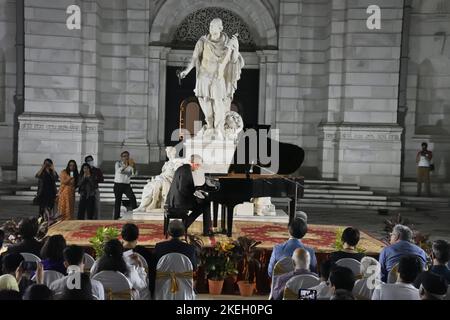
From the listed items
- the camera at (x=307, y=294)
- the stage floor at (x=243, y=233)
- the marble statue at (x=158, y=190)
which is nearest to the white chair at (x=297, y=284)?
the camera at (x=307, y=294)

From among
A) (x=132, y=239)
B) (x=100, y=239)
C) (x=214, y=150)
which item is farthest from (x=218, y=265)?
(x=214, y=150)

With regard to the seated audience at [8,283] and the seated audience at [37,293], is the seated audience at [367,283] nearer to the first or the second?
the seated audience at [37,293]

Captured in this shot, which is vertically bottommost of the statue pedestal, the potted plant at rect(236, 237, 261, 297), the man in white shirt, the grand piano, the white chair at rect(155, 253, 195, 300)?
the potted plant at rect(236, 237, 261, 297)

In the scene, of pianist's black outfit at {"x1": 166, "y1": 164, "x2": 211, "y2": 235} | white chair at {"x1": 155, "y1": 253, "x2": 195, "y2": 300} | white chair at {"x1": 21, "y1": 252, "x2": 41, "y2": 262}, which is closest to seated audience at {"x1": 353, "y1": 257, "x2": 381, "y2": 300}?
white chair at {"x1": 155, "y1": 253, "x2": 195, "y2": 300}

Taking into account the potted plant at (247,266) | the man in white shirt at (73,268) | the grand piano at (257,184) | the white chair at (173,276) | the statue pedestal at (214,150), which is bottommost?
the potted plant at (247,266)

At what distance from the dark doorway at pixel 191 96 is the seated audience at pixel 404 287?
1350cm

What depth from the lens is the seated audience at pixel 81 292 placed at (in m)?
3.56

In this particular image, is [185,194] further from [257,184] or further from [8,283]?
[8,283]

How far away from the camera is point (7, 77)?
16.8 m

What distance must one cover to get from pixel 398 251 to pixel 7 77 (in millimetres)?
14352

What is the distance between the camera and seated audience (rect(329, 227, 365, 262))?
527cm

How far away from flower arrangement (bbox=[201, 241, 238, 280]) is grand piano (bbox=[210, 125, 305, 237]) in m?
1.42

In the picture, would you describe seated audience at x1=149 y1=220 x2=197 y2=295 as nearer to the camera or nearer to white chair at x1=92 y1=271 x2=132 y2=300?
white chair at x1=92 y1=271 x2=132 y2=300
